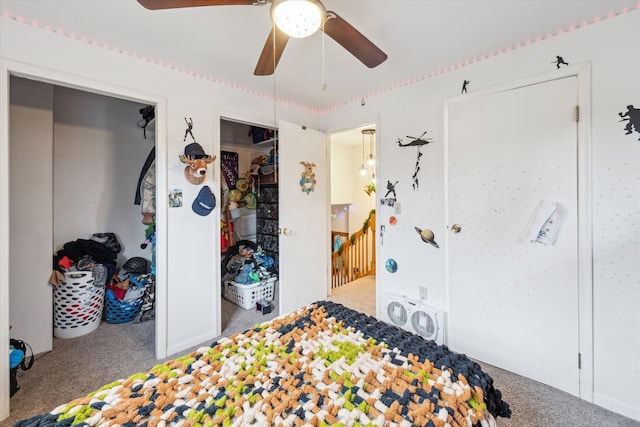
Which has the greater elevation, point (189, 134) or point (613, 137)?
point (189, 134)

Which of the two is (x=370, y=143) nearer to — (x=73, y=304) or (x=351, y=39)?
(x=351, y=39)

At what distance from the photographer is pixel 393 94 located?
2.60 metres

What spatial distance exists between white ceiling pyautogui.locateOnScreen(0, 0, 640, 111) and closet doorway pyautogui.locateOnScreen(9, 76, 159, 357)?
0.73 m

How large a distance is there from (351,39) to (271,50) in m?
0.41

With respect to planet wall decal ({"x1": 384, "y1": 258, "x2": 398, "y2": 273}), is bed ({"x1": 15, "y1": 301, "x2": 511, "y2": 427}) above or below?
below

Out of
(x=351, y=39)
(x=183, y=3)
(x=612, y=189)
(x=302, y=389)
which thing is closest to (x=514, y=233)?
(x=612, y=189)

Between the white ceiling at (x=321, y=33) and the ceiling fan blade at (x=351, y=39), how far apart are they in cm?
28

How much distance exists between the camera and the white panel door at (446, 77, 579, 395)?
177cm

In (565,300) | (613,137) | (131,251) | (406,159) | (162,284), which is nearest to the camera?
(613,137)

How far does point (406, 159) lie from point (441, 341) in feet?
5.28

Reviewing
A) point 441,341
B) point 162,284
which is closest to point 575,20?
point 441,341

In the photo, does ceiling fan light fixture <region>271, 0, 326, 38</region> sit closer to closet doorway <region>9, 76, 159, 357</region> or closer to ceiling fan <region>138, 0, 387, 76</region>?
ceiling fan <region>138, 0, 387, 76</region>

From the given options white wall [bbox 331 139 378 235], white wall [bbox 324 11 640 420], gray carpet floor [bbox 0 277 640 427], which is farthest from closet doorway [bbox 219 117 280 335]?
white wall [bbox 324 11 640 420]

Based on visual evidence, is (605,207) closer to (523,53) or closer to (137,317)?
(523,53)
